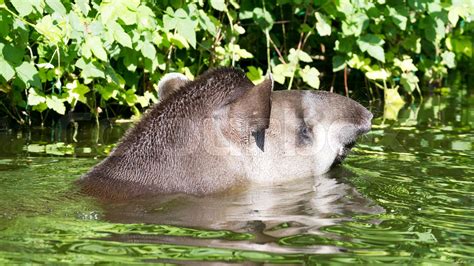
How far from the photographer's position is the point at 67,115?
13172mm

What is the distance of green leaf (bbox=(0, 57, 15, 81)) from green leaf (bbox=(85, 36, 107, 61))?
0.82 meters

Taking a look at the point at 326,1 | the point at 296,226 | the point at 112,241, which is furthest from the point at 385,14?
the point at 112,241

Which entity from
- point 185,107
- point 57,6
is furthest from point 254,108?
point 57,6

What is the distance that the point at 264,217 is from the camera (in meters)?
7.80

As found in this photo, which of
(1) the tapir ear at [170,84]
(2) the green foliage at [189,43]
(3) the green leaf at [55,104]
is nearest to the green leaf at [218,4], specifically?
(2) the green foliage at [189,43]

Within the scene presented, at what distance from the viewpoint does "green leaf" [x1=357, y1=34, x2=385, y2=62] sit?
13430mm

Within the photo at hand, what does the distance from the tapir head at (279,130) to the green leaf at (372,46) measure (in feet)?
14.0

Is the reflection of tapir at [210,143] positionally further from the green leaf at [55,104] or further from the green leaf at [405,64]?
the green leaf at [405,64]

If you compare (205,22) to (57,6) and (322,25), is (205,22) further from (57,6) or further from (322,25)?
(57,6)

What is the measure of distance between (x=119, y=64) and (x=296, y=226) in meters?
5.77

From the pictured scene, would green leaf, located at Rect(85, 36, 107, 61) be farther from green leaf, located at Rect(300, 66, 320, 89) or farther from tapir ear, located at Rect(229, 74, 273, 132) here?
green leaf, located at Rect(300, 66, 320, 89)

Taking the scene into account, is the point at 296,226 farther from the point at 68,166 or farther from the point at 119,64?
the point at 119,64

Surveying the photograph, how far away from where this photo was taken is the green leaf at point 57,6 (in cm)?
956

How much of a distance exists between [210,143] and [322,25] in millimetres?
5306
